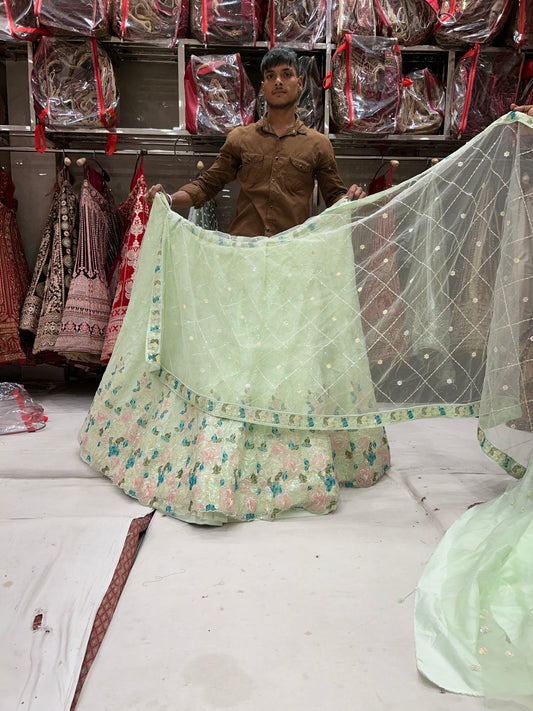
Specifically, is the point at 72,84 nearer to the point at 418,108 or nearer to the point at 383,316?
the point at 418,108

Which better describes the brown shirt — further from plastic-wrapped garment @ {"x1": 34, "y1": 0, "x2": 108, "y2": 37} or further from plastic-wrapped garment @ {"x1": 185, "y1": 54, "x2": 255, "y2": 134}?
plastic-wrapped garment @ {"x1": 34, "y1": 0, "x2": 108, "y2": 37}

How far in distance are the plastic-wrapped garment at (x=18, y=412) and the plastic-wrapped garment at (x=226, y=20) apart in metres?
1.91

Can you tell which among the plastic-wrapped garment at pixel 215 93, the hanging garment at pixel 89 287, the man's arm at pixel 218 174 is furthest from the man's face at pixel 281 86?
the hanging garment at pixel 89 287

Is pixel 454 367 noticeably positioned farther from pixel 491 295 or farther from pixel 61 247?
pixel 61 247

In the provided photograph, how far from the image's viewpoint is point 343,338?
146 centimetres

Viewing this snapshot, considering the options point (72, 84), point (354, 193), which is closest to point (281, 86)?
point (354, 193)

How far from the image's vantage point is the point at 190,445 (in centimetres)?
150

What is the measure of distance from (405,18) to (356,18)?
0.80ft

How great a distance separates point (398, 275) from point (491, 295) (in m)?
0.26

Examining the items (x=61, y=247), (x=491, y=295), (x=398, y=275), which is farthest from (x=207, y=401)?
(x=61, y=247)

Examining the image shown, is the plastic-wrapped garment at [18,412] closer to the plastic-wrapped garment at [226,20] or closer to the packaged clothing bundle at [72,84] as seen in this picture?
the packaged clothing bundle at [72,84]

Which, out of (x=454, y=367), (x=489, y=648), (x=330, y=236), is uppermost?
(x=330, y=236)

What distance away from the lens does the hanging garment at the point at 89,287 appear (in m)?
2.49

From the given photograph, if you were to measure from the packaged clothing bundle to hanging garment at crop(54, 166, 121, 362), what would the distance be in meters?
0.27
